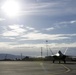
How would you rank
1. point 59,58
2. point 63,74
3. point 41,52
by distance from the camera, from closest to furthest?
point 63,74
point 59,58
point 41,52

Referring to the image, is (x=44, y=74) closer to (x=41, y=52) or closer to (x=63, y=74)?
(x=63, y=74)

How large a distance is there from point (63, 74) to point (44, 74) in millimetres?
1629

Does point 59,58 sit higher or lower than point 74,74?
higher

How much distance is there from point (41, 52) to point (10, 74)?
248 ft

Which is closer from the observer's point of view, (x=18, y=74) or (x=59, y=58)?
(x=18, y=74)

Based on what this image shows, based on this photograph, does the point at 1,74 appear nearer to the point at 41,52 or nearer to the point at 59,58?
the point at 59,58

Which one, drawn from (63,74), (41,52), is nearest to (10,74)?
(63,74)

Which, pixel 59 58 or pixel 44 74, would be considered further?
pixel 59 58

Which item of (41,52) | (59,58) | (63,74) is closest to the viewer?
(63,74)

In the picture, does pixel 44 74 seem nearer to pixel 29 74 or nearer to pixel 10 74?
pixel 29 74

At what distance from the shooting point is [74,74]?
25.8m

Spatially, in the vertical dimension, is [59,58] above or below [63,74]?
above

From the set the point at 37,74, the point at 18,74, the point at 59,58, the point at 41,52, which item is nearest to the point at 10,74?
the point at 18,74

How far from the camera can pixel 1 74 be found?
26.0 metres
